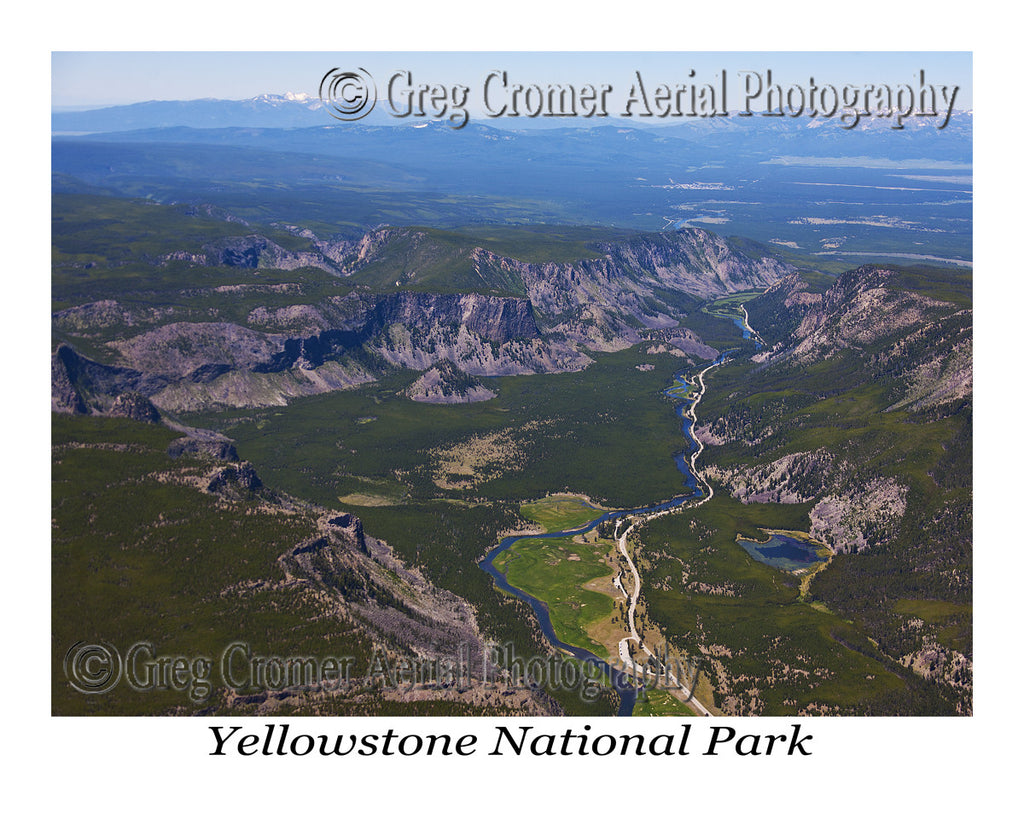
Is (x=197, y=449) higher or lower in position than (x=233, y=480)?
higher

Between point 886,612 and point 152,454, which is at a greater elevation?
point 152,454

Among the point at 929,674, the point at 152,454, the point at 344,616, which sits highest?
the point at 152,454

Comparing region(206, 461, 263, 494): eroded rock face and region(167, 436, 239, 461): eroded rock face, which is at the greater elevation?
region(167, 436, 239, 461): eroded rock face

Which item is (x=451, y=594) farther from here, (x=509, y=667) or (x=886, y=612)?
(x=886, y=612)

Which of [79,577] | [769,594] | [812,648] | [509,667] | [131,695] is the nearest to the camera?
[131,695]

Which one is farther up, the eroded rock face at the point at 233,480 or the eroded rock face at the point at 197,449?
the eroded rock face at the point at 197,449

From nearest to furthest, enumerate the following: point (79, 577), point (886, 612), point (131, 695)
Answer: point (131, 695) < point (79, 577) < point (886, 612)

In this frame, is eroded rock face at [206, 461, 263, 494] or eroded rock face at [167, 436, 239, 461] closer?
eroded rock face at [206, 461, 263, 494]

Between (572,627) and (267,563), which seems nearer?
(267,563)

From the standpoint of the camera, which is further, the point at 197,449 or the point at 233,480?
the point at 197,449

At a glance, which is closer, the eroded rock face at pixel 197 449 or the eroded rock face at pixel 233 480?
the eroded rock face at pixel 233 480

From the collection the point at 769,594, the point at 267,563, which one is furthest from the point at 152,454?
the point at 769,594
